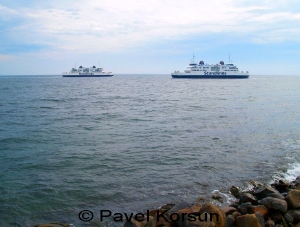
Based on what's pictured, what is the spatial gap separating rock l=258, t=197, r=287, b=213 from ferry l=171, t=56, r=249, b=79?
365ft

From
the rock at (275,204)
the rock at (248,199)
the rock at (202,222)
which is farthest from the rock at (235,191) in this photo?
the rock at (202,222)

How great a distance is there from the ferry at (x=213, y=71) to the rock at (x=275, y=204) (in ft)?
365

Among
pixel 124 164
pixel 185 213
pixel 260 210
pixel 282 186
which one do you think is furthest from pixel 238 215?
pixel 124 164

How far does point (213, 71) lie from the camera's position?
115438 mm

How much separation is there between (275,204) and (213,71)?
111907 mm

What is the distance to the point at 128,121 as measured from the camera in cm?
2409

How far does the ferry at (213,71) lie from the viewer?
4545 inches

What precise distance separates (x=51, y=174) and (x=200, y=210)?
7.06m

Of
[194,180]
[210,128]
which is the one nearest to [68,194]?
[194,180]

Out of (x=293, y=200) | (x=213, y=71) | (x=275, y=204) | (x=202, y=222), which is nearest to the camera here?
(x=202, y=222)

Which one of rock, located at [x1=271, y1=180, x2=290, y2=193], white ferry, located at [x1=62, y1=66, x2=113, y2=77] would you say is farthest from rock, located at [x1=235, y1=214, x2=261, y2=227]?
white ferry, located at [x1=62, y1=66, x2=113, y2=77]

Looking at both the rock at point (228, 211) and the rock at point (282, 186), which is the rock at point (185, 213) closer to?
the rock at point (228, 211)

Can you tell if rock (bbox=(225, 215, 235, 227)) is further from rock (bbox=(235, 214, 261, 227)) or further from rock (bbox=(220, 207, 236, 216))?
rock (bbox=(220, 207, 236, 216))

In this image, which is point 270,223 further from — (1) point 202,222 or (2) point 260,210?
(1) point 202,222
